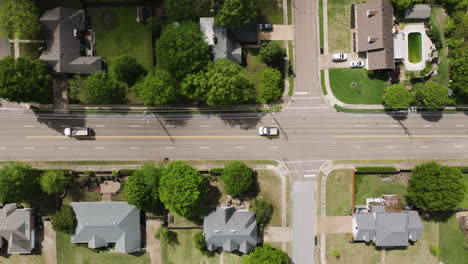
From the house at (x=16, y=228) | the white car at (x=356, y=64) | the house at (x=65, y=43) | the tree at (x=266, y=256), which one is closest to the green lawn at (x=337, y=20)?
the white car at (x=356, y=64)

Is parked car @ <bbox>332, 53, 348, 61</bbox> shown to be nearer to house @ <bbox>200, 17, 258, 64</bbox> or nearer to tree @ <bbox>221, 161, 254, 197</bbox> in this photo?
house @ <bbox>200, 17, 258, 64</bbox>

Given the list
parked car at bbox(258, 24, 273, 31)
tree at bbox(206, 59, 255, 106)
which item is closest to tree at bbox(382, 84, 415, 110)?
parked car at bbox(258, 24, 273, 31)

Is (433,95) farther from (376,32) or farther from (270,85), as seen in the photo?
(270,85)

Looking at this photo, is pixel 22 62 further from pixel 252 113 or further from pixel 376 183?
pixel 376 183

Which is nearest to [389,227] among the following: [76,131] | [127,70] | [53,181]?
[127,70]

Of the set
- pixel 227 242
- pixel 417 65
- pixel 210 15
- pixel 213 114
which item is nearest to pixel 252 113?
pixel 213 114

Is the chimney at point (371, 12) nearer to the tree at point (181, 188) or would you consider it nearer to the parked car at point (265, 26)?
the parked car at point (265, 26)
